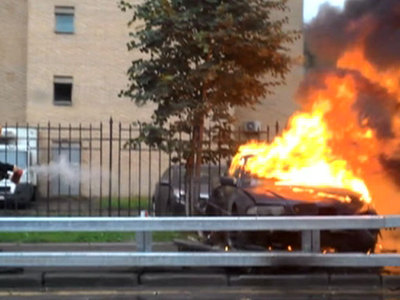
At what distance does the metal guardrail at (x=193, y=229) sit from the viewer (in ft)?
25.6

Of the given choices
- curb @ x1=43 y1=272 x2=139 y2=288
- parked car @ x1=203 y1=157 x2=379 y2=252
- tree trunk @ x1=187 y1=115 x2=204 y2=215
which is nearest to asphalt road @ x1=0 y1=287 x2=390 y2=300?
curb @ x1=43 y1=272 x2=139 y2=288

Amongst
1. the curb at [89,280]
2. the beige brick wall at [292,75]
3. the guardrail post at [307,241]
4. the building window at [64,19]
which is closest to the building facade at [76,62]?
the building window at [64,19]

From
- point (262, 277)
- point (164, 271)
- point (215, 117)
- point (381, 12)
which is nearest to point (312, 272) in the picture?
point (262, 277)

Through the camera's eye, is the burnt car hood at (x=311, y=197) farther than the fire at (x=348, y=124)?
No

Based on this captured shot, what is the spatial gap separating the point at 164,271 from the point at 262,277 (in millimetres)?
1157

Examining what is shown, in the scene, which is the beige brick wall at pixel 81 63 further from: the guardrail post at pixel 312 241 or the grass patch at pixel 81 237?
the guardrail post at pixel 312 241

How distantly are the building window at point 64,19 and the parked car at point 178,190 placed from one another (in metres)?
9.74

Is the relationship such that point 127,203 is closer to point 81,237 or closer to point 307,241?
point 81,237

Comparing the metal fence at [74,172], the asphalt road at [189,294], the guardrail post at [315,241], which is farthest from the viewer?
the metal fence at [74,172]

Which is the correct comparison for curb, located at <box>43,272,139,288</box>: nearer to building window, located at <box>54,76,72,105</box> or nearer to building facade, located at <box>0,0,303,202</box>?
building facade, located at <box>0,0,303,202</box>

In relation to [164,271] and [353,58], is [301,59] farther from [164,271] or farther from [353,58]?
[164,271]

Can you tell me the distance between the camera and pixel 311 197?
9.14 m

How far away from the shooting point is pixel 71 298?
26.2ft

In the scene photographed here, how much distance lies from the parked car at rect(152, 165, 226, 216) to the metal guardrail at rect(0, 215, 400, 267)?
3630mm
